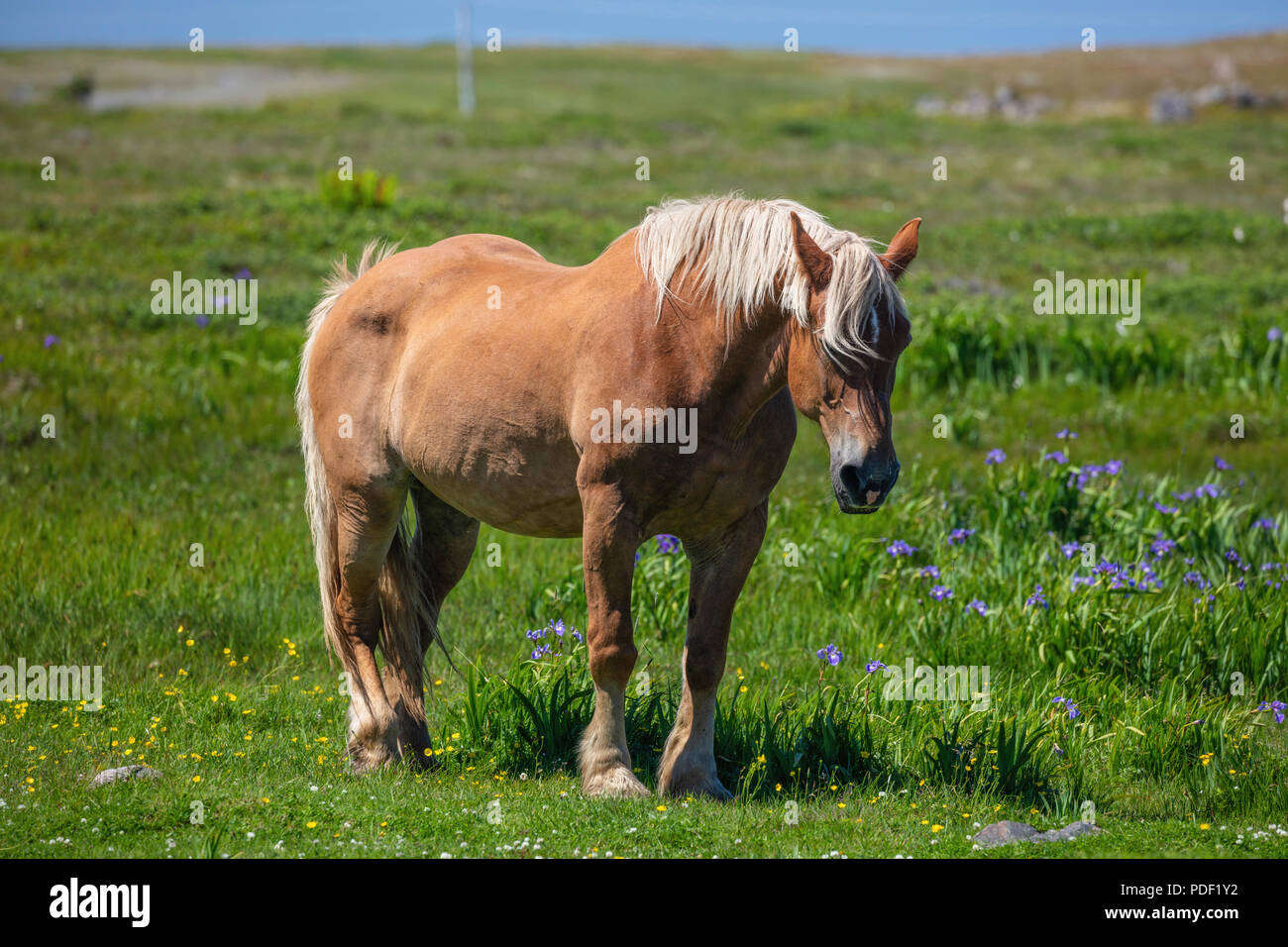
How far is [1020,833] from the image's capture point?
5.05m

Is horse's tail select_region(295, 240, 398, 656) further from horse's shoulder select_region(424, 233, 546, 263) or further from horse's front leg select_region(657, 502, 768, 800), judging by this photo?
horse's front leg select_region(657, 502, 768, 800)

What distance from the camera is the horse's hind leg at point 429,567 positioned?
6.23 m

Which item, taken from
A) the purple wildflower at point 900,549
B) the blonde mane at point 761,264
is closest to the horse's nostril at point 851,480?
the blonde mane at point 761,264

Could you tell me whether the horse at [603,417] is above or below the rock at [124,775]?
above

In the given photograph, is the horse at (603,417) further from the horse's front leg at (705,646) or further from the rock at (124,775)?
the rock at (124,775)

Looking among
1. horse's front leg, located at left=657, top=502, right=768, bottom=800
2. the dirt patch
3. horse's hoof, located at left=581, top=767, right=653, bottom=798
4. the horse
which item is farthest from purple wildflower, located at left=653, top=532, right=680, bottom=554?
the dirt patch

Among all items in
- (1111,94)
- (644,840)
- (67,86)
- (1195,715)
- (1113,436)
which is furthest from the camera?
(1111,94)

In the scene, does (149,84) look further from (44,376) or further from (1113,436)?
(1113,436)

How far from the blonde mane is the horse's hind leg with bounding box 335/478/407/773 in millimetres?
1843

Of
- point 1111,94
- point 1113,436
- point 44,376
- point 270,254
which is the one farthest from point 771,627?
point 1111,94

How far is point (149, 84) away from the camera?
71.5 m

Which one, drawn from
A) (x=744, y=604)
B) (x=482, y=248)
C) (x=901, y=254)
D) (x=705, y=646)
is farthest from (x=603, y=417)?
(x=744, y=604)

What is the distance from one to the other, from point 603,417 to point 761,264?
84 centimetres

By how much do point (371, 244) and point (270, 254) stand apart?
41.1ft
